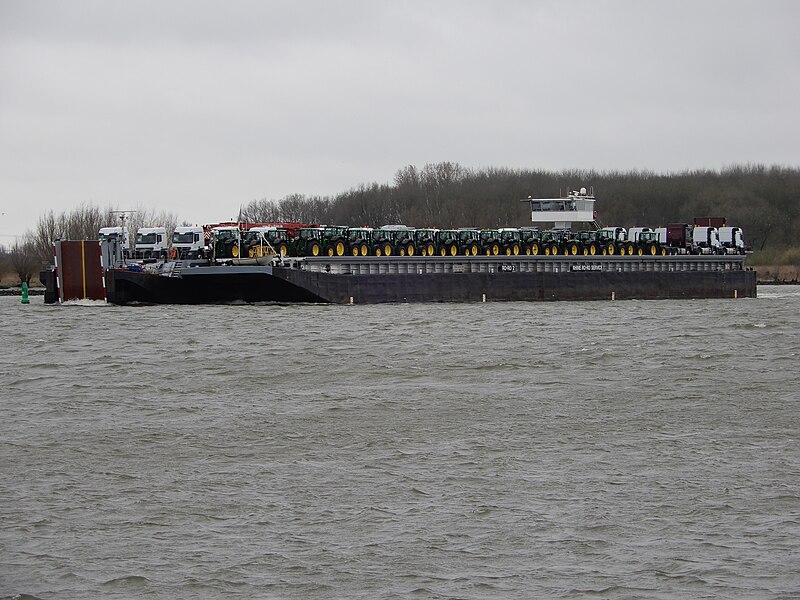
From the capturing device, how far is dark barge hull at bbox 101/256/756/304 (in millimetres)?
54875

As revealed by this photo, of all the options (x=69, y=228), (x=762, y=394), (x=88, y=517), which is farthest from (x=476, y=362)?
(x=69, y=228)

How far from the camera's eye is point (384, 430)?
748 inches

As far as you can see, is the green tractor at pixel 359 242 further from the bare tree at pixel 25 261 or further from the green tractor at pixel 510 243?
the bare tree at pixel 25 261

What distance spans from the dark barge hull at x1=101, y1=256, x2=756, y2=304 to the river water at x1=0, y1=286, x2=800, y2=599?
75.1 feet

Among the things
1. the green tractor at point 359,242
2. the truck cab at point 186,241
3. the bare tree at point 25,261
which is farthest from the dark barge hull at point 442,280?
the bare tree at point 25,261

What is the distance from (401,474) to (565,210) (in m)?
69.6

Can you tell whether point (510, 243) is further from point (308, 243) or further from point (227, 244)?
point (227, 244)

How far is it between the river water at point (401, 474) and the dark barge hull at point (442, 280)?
22905mm

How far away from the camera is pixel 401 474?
15.6 metres

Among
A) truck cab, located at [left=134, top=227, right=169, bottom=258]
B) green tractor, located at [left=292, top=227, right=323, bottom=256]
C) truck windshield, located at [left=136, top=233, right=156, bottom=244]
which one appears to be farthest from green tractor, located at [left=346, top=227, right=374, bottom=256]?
truck windshield, located at [left=136, top=233, right=156, bottom=244]

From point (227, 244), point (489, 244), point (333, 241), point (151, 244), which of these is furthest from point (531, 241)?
point (151, 244)

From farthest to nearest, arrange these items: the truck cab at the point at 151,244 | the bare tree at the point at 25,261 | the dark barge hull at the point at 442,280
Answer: the bare tree at the point at 25,261 < the truck cab at the point at 151,244 < the dark barge hull at the point at 442,280

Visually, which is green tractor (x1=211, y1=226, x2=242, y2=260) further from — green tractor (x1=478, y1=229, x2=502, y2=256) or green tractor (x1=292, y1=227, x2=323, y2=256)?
green tractor (x1=478, y1=229, x2=502, y2=256)

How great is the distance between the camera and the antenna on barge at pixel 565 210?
82.5 metres
